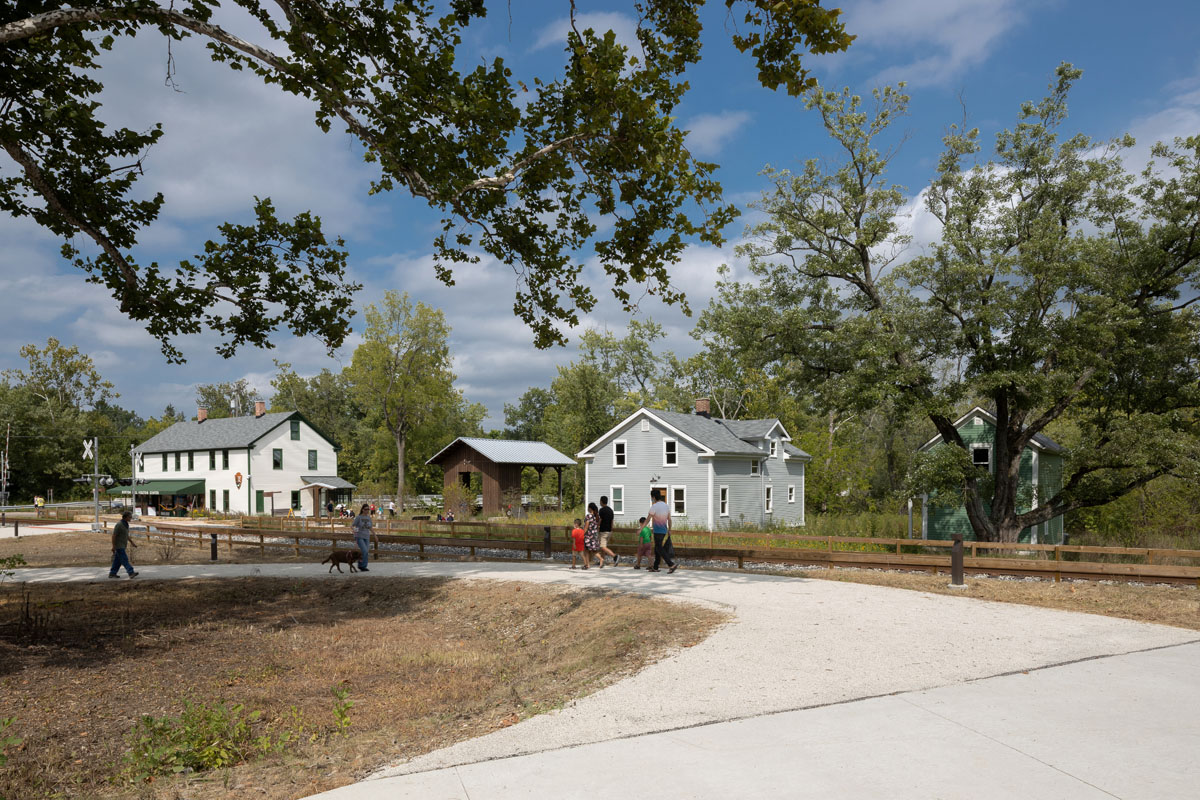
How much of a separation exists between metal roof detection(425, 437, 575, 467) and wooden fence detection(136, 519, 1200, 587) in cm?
1019

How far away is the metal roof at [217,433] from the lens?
53.9m

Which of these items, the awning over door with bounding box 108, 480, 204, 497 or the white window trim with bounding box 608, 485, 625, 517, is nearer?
the white window trim with bounding box 608, 485, 625, 517

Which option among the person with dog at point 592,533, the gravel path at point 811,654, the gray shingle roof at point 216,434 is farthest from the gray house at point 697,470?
the gray shingle roof at point 216,434

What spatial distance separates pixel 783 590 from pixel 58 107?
1512 cm

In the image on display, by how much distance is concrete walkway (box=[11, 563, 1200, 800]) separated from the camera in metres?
5.25

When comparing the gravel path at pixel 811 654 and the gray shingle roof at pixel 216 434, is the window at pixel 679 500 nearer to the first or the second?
the gravel path at pixel 811 654

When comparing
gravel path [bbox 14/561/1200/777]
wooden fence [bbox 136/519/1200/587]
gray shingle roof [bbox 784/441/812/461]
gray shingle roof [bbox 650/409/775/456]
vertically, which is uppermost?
gray shingle roof [bbox 650/409/775/456]

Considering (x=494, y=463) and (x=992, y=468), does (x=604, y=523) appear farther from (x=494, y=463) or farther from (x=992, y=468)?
(x=494, y=463)

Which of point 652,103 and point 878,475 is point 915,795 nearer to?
point 652,103

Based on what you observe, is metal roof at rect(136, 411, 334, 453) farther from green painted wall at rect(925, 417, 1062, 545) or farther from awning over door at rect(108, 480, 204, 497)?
green painted wall at rect(925, 417, 1062, 545)

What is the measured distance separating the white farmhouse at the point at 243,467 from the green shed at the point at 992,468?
39.7 metres

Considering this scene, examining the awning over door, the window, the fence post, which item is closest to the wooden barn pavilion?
the window

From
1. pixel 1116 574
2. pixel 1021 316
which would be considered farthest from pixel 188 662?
pixel 1021 316

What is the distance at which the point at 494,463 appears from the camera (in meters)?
47.6
